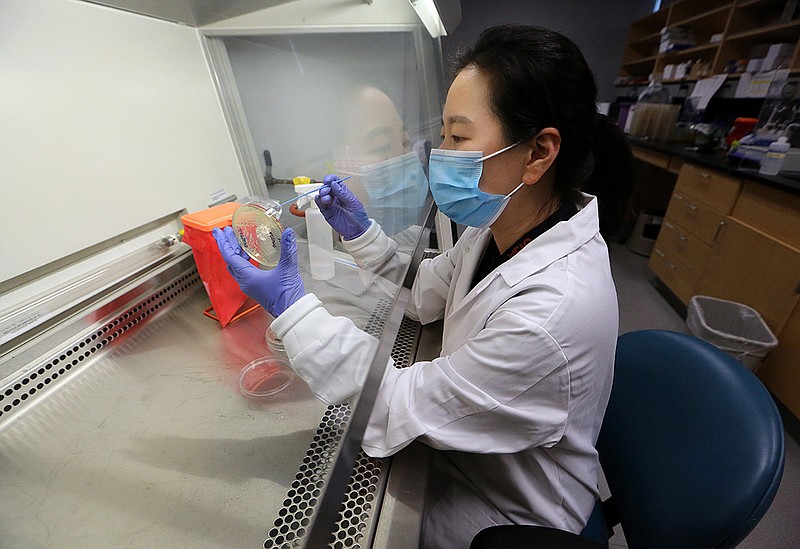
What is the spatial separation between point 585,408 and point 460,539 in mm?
378

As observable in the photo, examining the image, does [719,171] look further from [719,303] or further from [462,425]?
[462,425]

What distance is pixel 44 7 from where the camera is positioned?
726mm

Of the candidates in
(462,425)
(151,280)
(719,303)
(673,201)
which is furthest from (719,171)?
(151,280)

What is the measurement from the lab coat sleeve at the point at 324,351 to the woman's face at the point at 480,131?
489mm

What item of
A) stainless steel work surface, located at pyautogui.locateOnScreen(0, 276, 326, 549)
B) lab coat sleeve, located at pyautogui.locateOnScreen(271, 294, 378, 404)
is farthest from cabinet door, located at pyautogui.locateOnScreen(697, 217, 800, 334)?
stainless steel work surface, located at pyautogui.locateOnScreen(0, 276, 326, 549)

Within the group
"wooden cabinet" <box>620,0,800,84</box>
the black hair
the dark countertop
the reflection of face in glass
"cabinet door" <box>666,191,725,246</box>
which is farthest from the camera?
"wooden cabinet" <box>620,0,800,84</box>

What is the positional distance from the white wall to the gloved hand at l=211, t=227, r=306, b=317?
0.34m

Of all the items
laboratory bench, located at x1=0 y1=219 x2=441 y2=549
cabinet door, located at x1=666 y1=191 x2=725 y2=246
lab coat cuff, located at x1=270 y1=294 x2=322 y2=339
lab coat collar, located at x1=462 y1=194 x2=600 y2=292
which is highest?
lab coat collar, located at x1=462 y1=194 x2=600 y2=292

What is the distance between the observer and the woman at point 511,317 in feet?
2.15

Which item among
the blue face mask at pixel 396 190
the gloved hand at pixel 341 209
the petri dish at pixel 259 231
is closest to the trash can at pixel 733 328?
the blue face mask at pixel 396 190

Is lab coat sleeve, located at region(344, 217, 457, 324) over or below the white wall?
below

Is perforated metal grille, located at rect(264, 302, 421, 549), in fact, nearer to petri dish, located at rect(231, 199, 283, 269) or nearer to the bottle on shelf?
petri dish, located at rect(231, 199, 283, 269)

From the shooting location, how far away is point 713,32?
140 inches

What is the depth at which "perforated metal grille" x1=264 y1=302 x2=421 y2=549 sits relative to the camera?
0.49 metres
